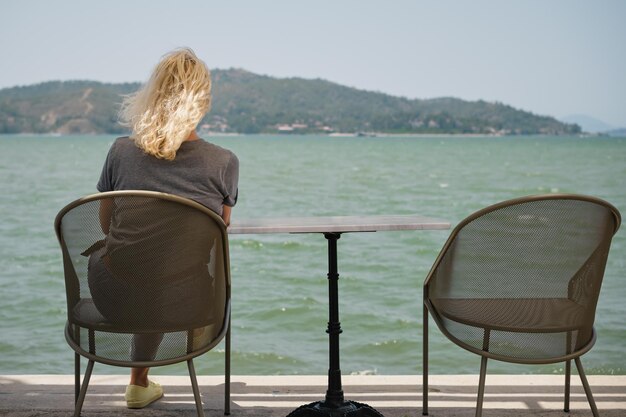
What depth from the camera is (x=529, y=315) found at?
7.52ft

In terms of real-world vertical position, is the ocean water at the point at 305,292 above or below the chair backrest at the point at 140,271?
below

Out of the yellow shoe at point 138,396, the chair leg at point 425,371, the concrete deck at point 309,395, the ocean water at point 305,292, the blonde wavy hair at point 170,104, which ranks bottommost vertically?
the ocean water at point 305,292

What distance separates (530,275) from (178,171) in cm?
99

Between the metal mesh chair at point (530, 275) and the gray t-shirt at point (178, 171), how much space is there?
66 centimetres

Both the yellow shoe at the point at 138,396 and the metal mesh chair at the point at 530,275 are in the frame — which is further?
the yellow shoe at the point at 138,396

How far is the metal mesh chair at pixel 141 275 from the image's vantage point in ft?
6.81

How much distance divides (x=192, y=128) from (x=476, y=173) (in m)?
36.4

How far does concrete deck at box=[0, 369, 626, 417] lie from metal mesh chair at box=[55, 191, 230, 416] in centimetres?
60

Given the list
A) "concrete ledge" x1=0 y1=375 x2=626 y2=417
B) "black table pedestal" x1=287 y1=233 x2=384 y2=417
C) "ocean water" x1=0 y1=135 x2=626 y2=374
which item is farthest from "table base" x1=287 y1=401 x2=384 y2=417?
"ocean water" x1=0 y1=135 x2=626 y2=374

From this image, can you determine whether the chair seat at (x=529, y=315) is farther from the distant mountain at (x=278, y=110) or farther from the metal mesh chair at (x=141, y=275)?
the distant mountain at (x=278, y=110)

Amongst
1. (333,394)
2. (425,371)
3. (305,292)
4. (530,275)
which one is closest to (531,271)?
(530,275)

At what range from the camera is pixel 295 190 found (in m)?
27.0

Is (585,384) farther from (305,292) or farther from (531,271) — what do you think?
(305,292)

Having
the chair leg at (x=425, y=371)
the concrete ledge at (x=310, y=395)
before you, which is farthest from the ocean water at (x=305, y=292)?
the chair leg at (x=425, y=371)
